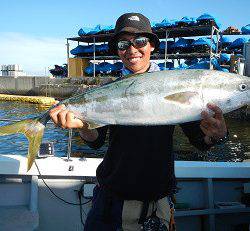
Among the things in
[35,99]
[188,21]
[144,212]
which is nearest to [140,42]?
[144,212]

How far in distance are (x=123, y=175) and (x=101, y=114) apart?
1.94 feet

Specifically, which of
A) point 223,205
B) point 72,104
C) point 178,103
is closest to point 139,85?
point 178,103

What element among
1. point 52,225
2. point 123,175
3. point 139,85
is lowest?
point 52,225

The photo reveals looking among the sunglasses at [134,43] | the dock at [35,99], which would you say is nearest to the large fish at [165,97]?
the sunglasses at [134,43]

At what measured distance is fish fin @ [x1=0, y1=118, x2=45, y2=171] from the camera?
324 cm

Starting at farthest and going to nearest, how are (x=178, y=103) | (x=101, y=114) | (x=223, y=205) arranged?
(x=223, y=205), (x=101, y=114), (x=178, y=103)

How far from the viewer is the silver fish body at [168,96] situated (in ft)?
9.50

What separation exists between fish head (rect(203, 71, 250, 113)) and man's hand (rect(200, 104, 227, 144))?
8cm

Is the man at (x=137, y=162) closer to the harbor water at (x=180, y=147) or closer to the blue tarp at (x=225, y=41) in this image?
the harbor water at (x=180, y=147)

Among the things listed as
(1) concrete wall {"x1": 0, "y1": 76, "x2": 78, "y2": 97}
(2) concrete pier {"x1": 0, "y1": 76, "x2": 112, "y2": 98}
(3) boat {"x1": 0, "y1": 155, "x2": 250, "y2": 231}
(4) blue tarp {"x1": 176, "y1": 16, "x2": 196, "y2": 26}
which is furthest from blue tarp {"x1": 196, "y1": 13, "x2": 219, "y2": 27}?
(3) boat {"x1": 0, "y1": 155, "x2": 250, "y2": 231}

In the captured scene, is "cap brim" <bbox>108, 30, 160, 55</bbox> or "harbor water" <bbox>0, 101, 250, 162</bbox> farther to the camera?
"harbor water" <bbox>0, 101, 250, 162</bbox>

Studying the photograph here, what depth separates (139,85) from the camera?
9.95 ft

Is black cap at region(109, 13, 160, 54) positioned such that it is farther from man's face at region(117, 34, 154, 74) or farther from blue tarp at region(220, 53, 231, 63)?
blue tarp at region(220, 53, 231, 63)

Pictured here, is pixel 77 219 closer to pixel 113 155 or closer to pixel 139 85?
pixel 113 155
